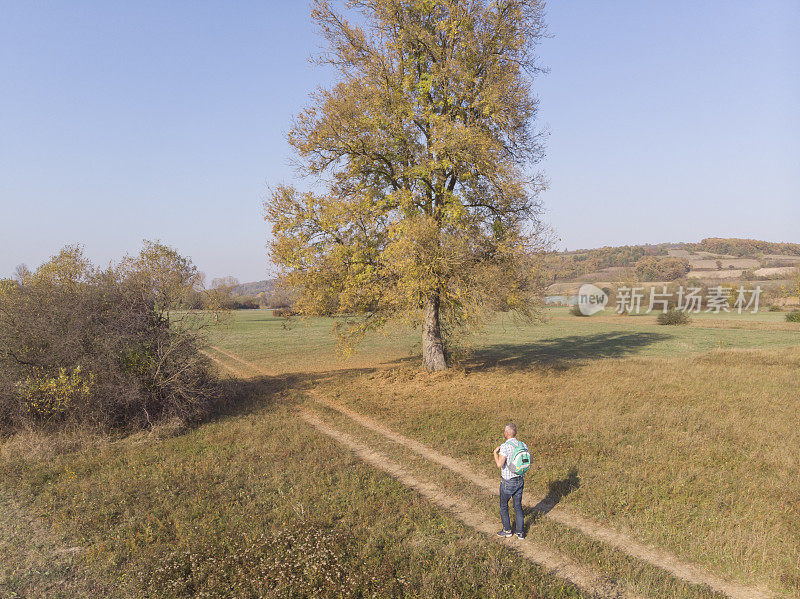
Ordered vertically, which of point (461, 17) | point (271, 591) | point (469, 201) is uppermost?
point (461, 17)

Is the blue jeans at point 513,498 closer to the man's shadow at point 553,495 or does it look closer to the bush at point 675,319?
the man's shadow at point 553,495

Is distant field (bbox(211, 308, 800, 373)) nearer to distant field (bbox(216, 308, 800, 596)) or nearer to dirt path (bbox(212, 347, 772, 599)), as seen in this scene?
distant field (bbox(216, 308, 800, 596))

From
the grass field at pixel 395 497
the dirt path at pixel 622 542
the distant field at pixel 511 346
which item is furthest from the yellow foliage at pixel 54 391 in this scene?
the dirt path at pixel 622 542

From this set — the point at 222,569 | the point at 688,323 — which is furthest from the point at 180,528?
the point at 688,323

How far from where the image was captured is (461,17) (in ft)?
56.9

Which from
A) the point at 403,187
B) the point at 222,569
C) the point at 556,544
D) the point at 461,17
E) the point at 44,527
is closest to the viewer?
the point at 222,569

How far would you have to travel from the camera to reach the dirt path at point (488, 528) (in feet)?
20.0

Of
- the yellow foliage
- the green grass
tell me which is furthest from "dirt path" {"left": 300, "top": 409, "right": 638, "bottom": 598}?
the yellow foliage

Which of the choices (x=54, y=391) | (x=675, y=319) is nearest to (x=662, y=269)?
(x=675, y=319)

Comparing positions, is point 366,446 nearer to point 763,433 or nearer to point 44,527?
point 44,527

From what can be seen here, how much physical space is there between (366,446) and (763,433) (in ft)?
37.3

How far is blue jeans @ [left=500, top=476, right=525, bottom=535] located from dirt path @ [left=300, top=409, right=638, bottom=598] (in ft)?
0.81

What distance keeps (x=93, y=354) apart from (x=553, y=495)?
43.3 feet

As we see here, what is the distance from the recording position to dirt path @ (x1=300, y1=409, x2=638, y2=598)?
6098 millimetres
